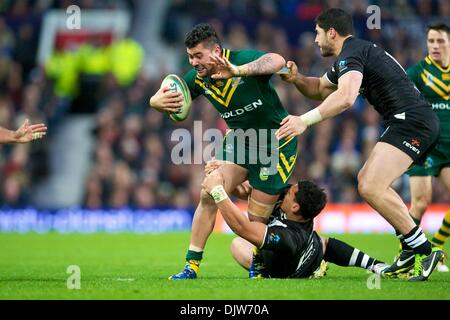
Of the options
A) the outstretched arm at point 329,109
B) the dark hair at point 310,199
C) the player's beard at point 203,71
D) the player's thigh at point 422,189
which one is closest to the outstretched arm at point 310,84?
the player's beard at point 203,71

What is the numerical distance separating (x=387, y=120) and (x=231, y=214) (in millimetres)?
1968

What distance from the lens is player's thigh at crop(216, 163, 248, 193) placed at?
29.6ft

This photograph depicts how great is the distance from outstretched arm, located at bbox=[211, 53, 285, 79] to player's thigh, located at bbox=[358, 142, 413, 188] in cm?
133

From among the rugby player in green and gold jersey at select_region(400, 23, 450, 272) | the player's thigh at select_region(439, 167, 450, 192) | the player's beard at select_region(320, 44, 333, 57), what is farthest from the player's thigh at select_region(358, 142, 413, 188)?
the player's thigh at select_region(439, 167, 450, 192)

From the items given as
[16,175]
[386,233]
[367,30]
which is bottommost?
[386,233]

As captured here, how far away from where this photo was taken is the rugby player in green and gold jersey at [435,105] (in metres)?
10.9

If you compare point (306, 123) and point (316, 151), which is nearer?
point (306, 123)

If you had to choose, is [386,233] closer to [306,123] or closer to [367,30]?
[367,30]

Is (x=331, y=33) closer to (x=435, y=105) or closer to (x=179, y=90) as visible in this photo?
(x=179, y=90)

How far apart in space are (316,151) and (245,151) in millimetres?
11033

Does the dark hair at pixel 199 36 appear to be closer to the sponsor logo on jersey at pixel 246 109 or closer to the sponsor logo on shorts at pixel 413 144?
the sponsor logo on jersey at pixel 246 109

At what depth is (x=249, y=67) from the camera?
27.8 ft

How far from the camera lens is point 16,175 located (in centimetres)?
1991

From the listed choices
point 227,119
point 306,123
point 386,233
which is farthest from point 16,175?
point 306,123
